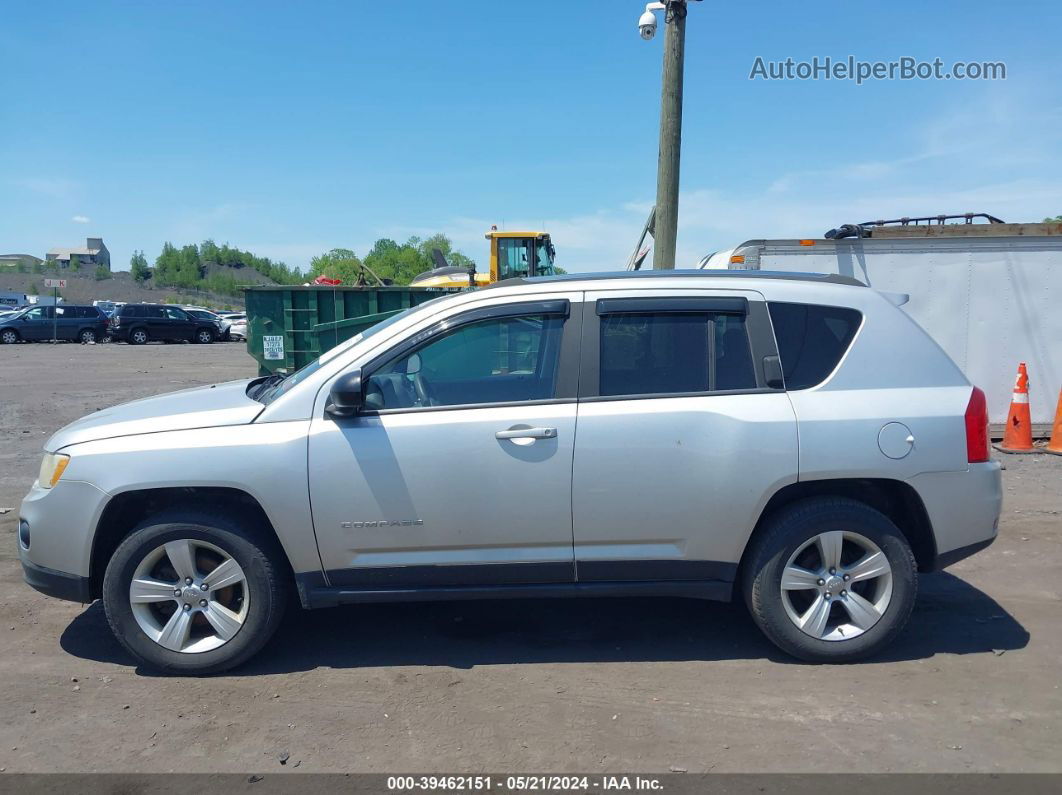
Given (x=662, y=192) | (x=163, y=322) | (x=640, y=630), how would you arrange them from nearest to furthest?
(x=640, y=630) → (x=662, y=192) → (x=163, y=322)

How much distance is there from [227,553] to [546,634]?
1.75 meters

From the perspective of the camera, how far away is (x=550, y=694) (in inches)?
156

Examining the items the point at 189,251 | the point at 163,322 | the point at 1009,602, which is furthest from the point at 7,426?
the point at 189,251

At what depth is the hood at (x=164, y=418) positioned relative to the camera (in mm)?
4133

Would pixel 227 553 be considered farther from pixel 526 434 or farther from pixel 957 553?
pixel 957 553

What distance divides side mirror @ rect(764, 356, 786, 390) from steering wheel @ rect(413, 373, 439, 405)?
1647mm

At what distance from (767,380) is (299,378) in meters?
2.36

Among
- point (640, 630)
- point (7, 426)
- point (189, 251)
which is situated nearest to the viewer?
point (640, 630)

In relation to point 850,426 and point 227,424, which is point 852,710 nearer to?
point 850,426

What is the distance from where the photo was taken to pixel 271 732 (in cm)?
363

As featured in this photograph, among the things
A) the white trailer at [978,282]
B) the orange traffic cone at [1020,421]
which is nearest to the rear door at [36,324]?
the white trailer at [978,282]

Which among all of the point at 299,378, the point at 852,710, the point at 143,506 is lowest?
the point at 852,710

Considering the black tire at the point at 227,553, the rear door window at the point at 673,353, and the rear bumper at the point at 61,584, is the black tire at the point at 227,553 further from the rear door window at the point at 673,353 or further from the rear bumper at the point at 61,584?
the rear door window at the point at 673,353

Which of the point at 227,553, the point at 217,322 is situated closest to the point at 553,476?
the point at 227,553
